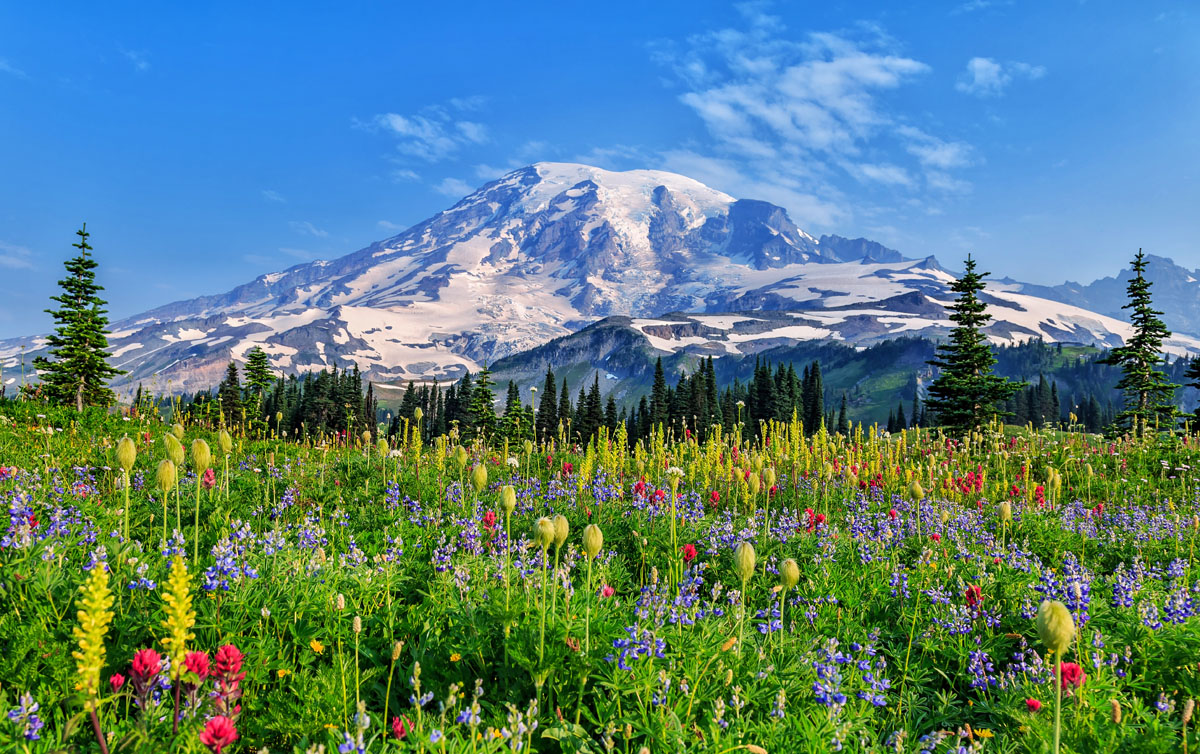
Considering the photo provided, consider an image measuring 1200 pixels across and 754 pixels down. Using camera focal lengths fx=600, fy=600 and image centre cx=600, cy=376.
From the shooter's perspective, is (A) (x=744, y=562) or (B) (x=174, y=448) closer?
(A) (x=744, y=562)

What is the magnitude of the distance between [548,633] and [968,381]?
28.1 meters

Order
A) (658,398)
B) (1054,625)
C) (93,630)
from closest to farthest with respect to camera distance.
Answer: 1. (93,630)
2. (1054,625)
3. (658,398)

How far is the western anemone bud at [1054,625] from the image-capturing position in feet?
7.67

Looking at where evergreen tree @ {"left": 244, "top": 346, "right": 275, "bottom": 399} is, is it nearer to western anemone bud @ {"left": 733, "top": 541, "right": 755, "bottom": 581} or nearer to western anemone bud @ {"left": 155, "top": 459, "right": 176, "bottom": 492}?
western anemone bud @ {"left": 155, "top": 459, "right": 176, "bottom": 492}

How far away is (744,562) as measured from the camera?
3307mm

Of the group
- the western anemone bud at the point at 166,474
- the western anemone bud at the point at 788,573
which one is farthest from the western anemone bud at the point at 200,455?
the western anemone bud at the point at 788,573

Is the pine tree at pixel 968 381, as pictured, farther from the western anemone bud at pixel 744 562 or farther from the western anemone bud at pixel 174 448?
the western anemone bud at pixel 174 448

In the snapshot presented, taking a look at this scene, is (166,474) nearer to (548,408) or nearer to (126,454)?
(126,454)

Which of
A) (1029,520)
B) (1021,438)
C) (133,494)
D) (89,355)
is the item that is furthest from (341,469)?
(89,355)

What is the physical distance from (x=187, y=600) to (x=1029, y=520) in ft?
30.7

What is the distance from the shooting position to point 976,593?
4836 millimetres

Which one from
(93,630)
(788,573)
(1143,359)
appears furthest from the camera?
(1143,359)

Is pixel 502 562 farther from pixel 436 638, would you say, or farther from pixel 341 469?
pixel 341 469

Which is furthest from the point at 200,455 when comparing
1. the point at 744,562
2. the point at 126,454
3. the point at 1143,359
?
the point at 1143,359
